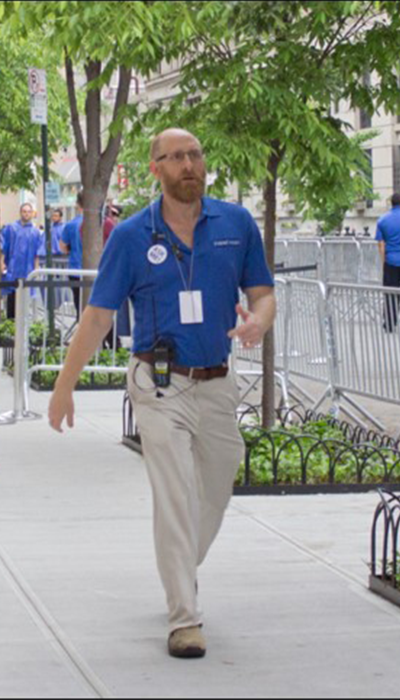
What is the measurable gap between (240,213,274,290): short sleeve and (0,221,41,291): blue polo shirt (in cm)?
1775

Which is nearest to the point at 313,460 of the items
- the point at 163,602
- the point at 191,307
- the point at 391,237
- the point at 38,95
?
the point at 163,602

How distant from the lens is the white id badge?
7223mm

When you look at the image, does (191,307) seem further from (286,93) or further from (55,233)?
(55,233)

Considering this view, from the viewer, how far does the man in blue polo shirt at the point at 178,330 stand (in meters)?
7.23

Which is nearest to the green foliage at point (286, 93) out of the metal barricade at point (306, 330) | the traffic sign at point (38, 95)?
the metal barricade at point (306, 330)

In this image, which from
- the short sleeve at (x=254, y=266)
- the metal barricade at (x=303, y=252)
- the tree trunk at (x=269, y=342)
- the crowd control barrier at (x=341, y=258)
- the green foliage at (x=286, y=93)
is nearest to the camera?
the short sleeve at (x=254, y=266)

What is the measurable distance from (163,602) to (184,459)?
1.15 m

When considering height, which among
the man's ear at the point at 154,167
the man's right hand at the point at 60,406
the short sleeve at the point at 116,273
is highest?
the man's ear at the point at 154,167

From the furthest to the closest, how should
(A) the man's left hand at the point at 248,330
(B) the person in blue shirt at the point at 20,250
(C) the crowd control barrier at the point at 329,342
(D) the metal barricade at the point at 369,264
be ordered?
(D) the metal barricade at the point at 369,264 → (B) the person in blue shirt at the point at 20,250 → (C) the crowd control barrier at the point at 329,342 → (A) the man's left hand at the point at 248,330

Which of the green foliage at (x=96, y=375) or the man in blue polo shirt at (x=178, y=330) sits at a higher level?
the man in blue polo shirt at (x=178, y=330)

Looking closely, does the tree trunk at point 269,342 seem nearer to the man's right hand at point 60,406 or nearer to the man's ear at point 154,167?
the man's ear at point 154,167

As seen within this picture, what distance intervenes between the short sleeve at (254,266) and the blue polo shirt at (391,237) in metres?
17.6

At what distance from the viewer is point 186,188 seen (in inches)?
287

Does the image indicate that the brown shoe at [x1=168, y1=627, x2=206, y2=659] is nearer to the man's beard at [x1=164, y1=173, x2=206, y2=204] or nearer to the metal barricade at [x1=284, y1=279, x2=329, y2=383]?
the man's beard at [x1=164, y1=173, x2=206, y2=204]
